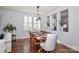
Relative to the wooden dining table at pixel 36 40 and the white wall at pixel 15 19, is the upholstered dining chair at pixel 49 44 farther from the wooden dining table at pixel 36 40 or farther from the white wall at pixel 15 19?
the white wall at pixel 15 19

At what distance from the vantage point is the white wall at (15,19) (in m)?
4.03

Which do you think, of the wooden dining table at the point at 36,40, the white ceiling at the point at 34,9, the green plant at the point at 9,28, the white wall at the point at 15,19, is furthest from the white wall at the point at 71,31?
the green plant at the point at 9,28

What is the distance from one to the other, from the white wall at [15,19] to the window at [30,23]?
0.33ft

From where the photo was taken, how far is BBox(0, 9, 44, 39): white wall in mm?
4027

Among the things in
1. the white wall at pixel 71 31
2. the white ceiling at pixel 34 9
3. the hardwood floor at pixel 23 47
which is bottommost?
the hardwood floor at pixel 23 47

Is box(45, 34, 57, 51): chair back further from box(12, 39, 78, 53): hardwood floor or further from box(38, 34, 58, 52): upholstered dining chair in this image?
box(12, 39, 78, 53): hardwood floor

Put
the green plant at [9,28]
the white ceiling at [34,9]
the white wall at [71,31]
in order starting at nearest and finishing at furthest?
the white ceiling at [34,9] → the green plant at [9,28] → the white wall at [71,31]

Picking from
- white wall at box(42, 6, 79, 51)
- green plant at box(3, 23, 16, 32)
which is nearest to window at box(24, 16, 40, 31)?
white wall at box(42, 6, 79, 51)

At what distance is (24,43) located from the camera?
4.13 metres

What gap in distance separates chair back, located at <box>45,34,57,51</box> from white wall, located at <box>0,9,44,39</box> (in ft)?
2.22

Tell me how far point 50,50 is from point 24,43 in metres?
0.82
